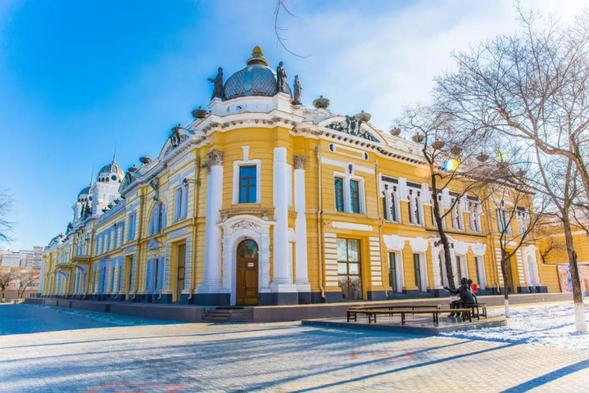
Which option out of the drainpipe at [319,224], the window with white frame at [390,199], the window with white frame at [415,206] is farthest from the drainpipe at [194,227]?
the window with white frame at [415,206]

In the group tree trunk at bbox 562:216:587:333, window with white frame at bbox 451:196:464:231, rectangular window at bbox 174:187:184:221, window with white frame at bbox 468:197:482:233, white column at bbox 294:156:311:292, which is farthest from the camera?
window with white frame at bbox 468:197:482:233

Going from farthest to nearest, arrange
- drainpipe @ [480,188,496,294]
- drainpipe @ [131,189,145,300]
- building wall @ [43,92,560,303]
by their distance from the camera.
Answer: drainpipe @ [480,188,496,294], drainpipe @ [131,189,145,300], building wall @ [43,92,560,303]

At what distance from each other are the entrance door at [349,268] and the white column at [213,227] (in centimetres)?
671

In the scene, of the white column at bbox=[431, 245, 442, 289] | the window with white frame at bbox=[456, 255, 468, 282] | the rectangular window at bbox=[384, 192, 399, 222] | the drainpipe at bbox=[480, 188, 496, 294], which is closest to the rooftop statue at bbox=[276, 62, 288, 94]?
the rectangular window at bbox=[384, 192, 399, 222]

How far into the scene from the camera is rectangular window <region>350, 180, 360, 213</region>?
2417cm

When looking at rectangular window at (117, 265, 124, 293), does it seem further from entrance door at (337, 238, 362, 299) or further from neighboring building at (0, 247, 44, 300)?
neighboring building at (0, 247, 44, 300)

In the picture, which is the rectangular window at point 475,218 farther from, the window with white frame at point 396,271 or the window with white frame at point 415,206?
the window with white frame at point 396,271

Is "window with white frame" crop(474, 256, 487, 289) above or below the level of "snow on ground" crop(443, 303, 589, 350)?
above

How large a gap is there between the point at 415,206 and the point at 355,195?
5990mm

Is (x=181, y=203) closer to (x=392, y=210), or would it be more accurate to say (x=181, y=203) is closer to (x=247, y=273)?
(x=247, y=273)

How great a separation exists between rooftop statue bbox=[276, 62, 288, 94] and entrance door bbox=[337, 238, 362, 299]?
349 inches

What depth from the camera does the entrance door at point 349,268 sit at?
74.1ft

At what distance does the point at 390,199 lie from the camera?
26.4m

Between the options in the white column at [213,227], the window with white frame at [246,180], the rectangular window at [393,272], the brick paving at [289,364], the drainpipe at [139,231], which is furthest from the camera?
the drainpipe at [139,231]
